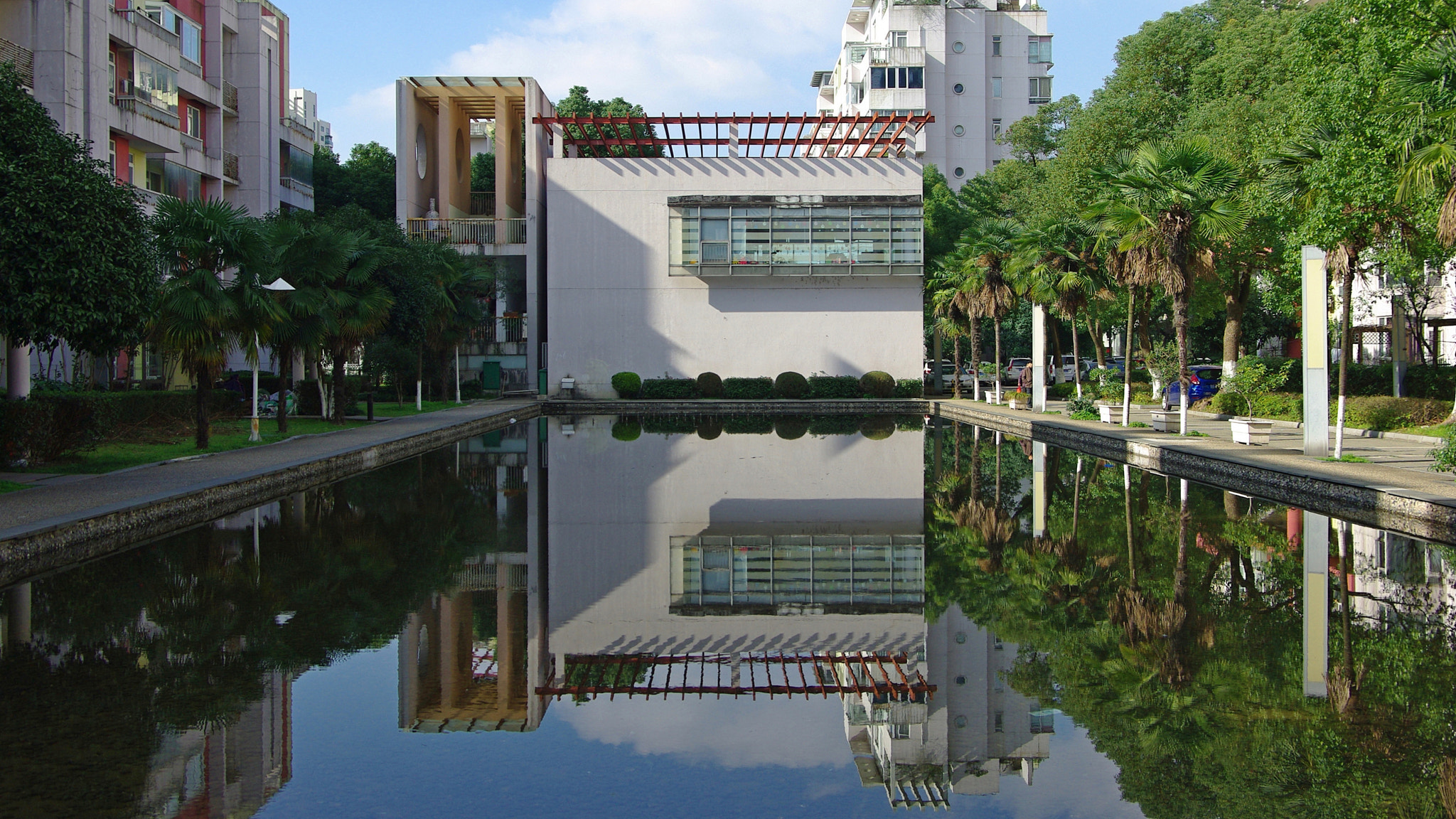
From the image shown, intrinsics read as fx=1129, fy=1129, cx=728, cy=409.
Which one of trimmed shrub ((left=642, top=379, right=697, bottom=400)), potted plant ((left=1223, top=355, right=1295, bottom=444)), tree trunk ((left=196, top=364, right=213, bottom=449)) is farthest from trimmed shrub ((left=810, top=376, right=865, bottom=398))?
tree trunk ((left=196, top=364, right=213, bottom=449))

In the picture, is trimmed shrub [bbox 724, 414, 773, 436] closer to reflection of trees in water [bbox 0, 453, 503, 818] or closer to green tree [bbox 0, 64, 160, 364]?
reflection of trees in water [bbox 0, 453, 503, 818]

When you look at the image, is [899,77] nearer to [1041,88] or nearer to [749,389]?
[1041,88]

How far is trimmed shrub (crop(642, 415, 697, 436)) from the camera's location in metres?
29.4

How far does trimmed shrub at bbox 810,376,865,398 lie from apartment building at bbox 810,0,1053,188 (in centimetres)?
3074

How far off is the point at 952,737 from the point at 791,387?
3838 centimetres

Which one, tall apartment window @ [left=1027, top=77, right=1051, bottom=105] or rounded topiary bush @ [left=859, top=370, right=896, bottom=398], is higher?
tall apartment window @ [left=1027, top=77, right=1051, bottom=105]

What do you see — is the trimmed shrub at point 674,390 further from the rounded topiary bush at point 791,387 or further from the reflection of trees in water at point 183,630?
the reflection of trees in water at point 183,630

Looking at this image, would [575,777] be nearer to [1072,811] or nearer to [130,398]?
[1072,811]

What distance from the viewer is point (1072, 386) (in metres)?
42.1

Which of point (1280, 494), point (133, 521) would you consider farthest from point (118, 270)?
point (1280, 494)

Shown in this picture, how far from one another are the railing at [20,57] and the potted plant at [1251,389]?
1040 inches

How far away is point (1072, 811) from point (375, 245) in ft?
87.2

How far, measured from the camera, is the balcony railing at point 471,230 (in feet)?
162

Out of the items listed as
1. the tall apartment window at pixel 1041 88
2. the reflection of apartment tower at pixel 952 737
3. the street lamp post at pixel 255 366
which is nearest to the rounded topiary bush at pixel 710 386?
the street lamp post at pixel 255 366
